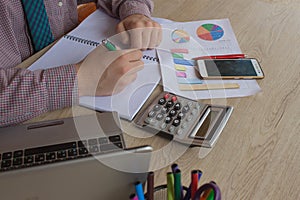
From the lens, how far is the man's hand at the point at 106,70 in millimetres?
784

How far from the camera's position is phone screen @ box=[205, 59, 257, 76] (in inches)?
33.0

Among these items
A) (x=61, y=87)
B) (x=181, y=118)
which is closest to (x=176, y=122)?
(x=181, y=118)

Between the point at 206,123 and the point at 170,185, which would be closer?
the point at 170,185

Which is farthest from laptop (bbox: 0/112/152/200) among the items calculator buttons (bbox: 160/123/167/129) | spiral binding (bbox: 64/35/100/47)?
spiral binding (bbox: 64/35/100/47)

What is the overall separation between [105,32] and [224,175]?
19.7 inches

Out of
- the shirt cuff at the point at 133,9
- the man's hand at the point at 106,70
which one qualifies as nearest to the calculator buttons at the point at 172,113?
the man's hand at the point at 106,70

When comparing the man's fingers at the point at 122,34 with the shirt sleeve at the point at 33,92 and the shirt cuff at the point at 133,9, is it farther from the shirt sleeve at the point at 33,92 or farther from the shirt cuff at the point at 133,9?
the shirt sleeve at the point at 33,92

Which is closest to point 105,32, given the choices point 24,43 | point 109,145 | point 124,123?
point 24,43

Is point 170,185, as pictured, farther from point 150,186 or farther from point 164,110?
point 164,110

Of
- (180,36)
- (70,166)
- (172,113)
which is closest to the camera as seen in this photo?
(70,166)

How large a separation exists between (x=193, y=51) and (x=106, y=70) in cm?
22

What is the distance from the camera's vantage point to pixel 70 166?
51cm

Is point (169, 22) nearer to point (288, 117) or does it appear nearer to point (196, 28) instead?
point (196, 28)

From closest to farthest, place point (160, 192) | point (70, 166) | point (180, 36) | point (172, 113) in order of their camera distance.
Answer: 1. point (70, 166)
2. point (160, 192)
3. point (172, 113)
4. point (180, 36)
